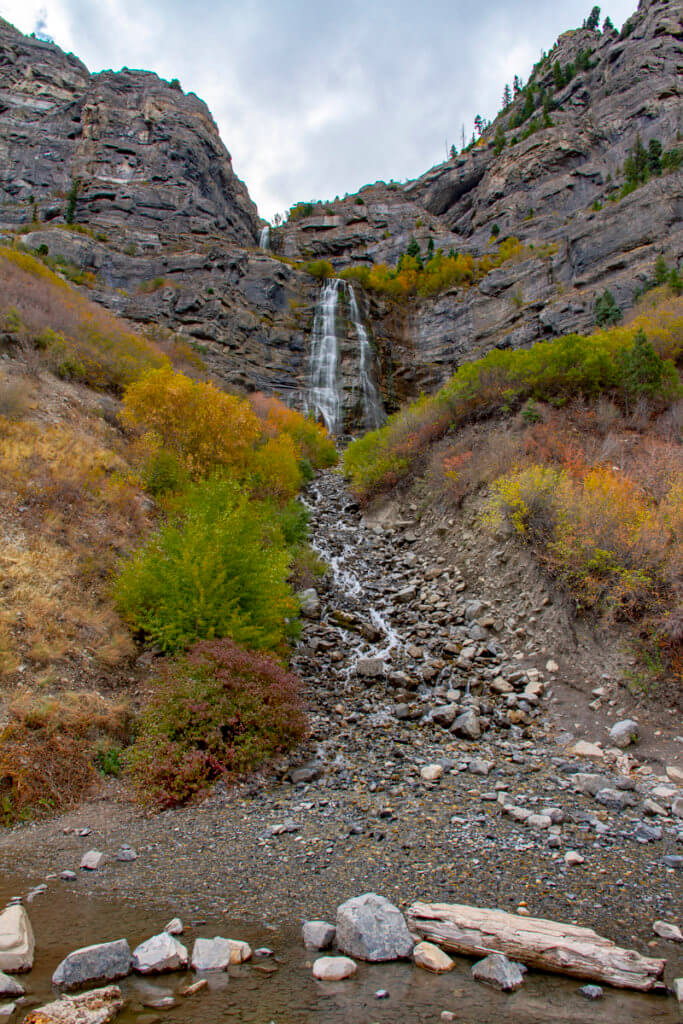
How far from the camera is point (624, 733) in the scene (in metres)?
6.02

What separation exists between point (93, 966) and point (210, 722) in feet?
10.7

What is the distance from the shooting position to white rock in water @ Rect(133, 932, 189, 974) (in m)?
2.68

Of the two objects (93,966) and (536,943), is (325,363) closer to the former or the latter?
(536,943)

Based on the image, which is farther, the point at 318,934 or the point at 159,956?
the point at 318,934

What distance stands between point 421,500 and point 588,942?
41.3ft

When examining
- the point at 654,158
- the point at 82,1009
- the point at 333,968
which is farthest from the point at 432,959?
the point at 654,158

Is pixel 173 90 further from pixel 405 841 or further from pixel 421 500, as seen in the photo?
pixel 405 841

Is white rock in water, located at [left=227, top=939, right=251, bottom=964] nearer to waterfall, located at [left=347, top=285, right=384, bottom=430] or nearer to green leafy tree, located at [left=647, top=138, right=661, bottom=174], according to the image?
waterfall, located at [left=347, top=285, right=384, bottom=430]

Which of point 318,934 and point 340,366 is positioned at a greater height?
point 340,366

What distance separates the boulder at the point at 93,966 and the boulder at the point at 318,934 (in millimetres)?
1116

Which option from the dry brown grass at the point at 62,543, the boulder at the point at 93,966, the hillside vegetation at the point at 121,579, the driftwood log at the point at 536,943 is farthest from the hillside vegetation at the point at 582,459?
the dry brown grass at the point at 62,543

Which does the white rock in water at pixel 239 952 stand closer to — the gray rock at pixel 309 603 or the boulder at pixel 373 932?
the boulder at pixel 373 932

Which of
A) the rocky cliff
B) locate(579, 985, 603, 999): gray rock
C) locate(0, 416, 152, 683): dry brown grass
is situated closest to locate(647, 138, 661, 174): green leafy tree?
the rocky cliff

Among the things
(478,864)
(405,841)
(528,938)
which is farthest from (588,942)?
(405,841)
